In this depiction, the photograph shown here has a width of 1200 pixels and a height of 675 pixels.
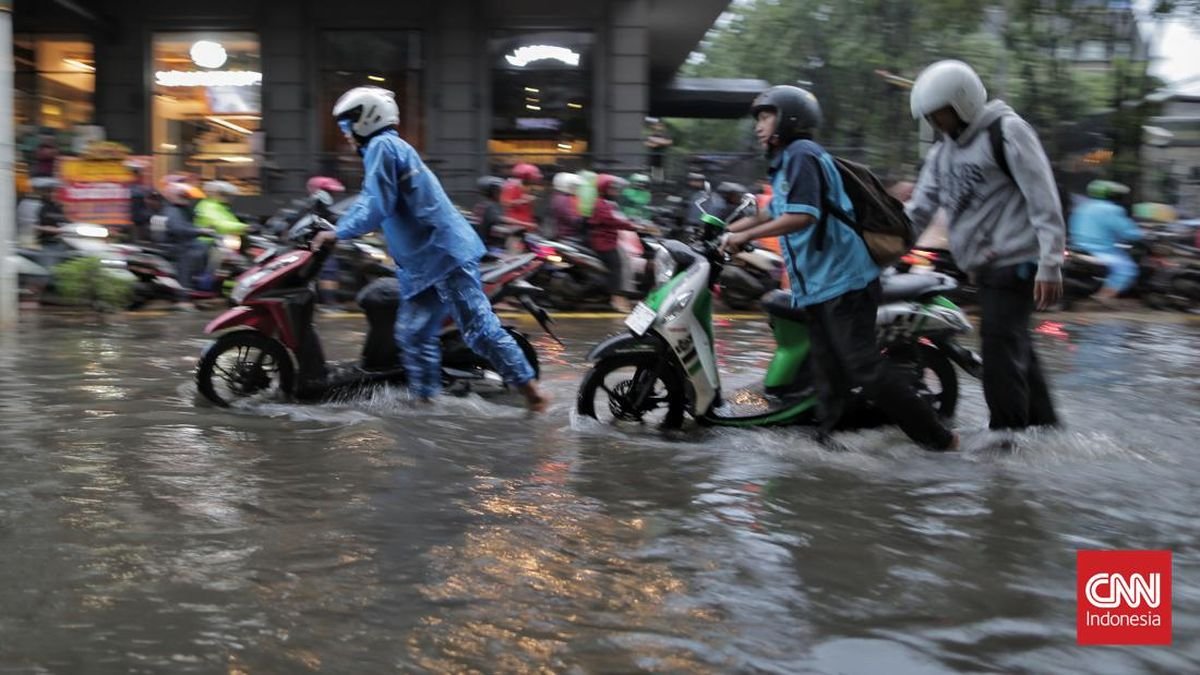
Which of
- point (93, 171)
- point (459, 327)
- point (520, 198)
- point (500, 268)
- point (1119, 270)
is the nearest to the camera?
point (459, 327)

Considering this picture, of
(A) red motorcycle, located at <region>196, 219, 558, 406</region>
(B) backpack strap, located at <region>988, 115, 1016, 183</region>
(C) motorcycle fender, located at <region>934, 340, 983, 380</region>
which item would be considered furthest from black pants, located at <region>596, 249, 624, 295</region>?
(B) backpack strap, located at <region>988, 115, 1016, 183</region>

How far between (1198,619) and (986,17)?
52.0 feet

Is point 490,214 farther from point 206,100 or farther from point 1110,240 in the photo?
point 206,100

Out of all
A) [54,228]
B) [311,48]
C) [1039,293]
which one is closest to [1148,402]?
[1039,293]

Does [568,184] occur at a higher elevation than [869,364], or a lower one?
higher

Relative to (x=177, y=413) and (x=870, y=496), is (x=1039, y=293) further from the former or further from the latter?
(x=177, y=413)

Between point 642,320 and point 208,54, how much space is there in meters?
13.6

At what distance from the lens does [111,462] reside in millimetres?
5379

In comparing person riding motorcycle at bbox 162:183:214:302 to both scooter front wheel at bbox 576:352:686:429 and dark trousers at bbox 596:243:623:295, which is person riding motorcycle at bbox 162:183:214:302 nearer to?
dark trousers at bbox 596:243:623:295

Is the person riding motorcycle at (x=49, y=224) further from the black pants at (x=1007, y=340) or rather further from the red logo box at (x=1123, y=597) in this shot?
the red logo box at (x=1123, y=597)

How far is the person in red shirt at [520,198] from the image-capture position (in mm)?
13273

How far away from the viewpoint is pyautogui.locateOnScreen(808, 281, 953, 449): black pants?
5.29 m

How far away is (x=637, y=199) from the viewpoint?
50.0 ft

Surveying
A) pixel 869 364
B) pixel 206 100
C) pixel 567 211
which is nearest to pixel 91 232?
pixel 567 211
